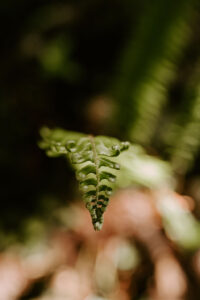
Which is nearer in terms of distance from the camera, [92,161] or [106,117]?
[92,161]

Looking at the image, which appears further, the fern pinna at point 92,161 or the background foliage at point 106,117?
the background foliage at point 106,117

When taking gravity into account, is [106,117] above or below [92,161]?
below

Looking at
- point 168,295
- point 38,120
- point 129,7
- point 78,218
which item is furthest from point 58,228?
point 129,7

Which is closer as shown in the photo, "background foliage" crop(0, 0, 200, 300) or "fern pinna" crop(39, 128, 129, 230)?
"fern pinna" crop(39, 128, 129, 230)

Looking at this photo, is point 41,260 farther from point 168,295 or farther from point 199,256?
point 199,256
